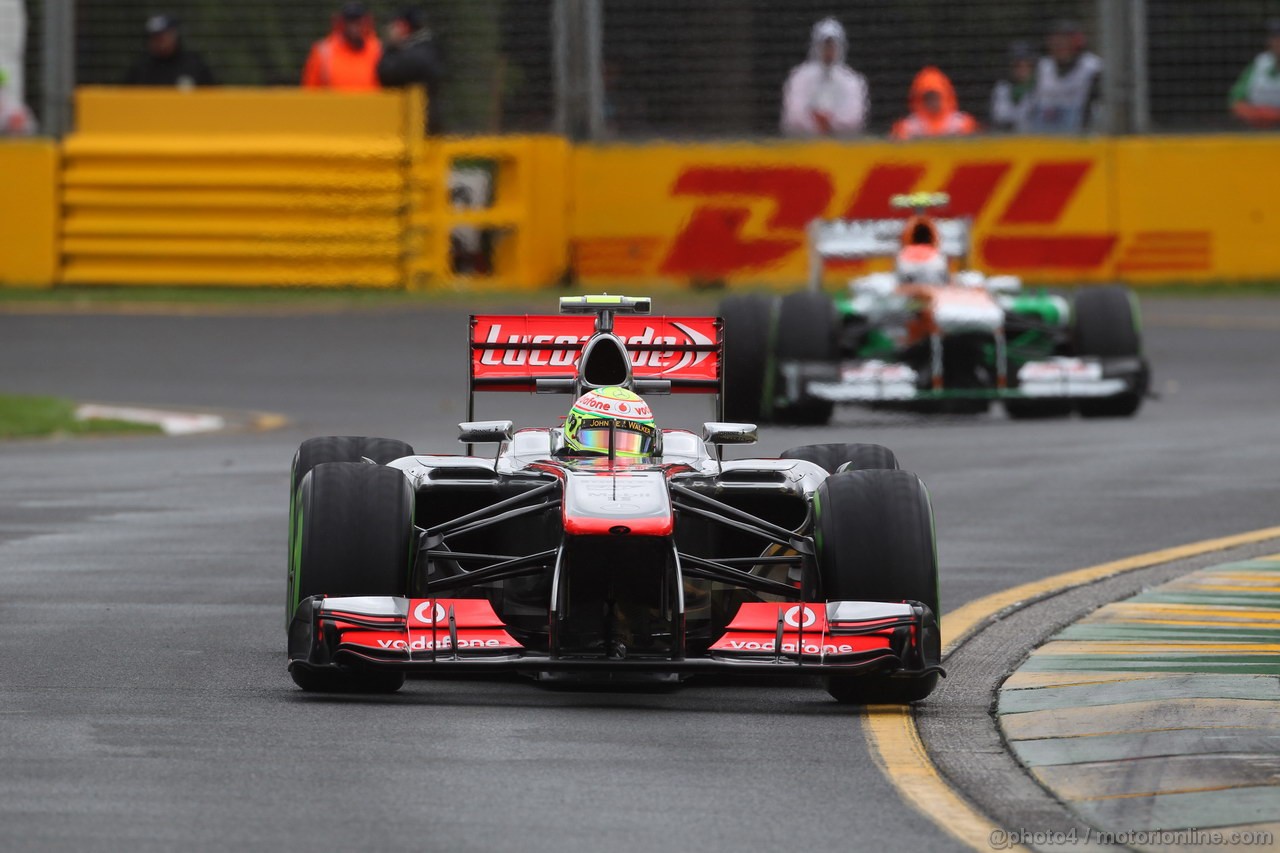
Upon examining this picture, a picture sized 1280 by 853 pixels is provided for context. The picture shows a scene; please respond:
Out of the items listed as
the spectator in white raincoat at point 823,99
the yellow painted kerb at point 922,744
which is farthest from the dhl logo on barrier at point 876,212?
the yellow painted kerb at point 922,744

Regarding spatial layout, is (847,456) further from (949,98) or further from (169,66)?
(169,66)

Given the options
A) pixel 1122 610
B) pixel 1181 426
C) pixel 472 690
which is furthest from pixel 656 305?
pixel 472 690

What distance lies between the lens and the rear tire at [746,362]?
678 inches

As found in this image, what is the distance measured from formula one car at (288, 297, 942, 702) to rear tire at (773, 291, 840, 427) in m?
8.32

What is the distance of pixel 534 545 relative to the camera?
8.70 meters

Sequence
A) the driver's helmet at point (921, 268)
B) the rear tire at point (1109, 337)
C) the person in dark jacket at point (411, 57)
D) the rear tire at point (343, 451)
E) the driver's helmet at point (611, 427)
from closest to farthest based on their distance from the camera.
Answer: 1. the driver's helmet at point (611, 427)
2. the rear tire at point (343, 451)
3. the rear tire at point (1109, 337)
4. the driver's helmet at point (921, 268)
5. the person in dark jacket at point (411, 57)

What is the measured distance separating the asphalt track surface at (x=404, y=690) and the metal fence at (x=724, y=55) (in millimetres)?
5724

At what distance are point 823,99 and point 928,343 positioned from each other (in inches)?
277

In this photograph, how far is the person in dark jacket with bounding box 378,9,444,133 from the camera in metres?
23.9

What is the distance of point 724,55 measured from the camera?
80.2 ft

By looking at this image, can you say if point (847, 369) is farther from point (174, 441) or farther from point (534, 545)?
point (534, 545)

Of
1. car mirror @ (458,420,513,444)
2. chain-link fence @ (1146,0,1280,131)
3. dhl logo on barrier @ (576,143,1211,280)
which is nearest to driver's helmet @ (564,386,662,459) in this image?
car mirror @ (458,420,513,444)

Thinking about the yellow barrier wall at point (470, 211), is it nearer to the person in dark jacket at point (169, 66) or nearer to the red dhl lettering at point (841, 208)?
the red dhl lettering at point (841, 208)

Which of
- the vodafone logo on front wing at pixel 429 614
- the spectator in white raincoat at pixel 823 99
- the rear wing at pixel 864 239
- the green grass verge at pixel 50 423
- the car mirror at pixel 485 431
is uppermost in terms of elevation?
the spectator in white raincoat at pixel 823 99
